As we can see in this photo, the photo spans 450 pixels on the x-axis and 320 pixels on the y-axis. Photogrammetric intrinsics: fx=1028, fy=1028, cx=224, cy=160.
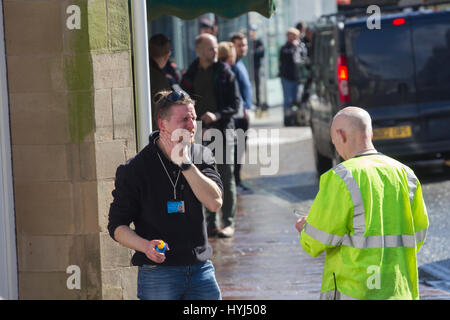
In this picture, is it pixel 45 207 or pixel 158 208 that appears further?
pixel 45 207

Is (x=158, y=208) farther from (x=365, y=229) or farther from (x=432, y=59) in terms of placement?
(x=432, y=59)

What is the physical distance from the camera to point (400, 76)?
1263cm

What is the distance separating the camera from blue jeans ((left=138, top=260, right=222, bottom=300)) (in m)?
4.97

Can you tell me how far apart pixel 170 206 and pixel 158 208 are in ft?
0.20

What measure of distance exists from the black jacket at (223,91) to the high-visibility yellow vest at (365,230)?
19.2 feet

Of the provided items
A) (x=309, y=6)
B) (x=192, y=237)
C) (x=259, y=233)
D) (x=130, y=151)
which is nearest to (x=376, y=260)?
(x=192, y=237)

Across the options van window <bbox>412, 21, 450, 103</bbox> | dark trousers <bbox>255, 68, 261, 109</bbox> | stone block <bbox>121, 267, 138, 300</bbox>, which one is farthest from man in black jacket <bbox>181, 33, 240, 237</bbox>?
dark trousers <bbox>255, 68, 261, 109</bbox>

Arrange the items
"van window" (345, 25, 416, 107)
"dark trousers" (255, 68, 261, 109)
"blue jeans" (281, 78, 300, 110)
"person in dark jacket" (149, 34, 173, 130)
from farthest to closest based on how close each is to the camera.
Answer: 1. "dark trousers" (255, 68, 261, 109)
2. "blue jeans" (281, 78, 300, 110)
3. "van window" (345, 25, 416, 107)
4. "person in dark jacket" (149, 34, 173, 130)

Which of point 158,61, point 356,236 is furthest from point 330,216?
point 158,61

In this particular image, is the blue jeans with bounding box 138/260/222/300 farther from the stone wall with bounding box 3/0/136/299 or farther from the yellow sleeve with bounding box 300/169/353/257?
the stone wall with bounding box 3/0/136/299

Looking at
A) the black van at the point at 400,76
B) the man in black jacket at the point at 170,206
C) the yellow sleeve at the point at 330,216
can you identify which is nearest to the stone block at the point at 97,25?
the man in black jacket at the point at 170,206

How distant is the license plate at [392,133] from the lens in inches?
496

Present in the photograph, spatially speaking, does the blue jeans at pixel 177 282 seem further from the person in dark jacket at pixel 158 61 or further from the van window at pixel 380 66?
the van window at pixel 380 66

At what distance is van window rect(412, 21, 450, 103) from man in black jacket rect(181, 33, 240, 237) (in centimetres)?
314
